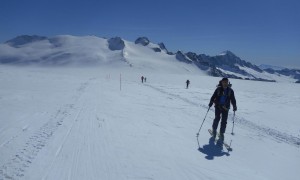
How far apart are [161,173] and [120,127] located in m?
4.94

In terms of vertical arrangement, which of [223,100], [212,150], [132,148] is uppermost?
[223,100]

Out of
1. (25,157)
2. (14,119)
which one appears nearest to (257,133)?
(25,157)

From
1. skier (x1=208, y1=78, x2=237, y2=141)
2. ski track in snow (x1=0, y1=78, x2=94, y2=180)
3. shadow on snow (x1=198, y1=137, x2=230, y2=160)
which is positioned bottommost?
shadow on snow (x1=198, y1=137, x2=230, y2=160)

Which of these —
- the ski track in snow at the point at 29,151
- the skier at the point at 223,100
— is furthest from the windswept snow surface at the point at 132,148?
the skier at the point at 223,100

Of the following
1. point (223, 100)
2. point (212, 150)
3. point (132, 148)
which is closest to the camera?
point (132, 148)

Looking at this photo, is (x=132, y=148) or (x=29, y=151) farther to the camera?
(x=132, y=148)

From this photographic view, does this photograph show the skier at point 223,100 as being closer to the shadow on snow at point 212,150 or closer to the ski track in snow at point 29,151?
the shadow on snow at point 212,150

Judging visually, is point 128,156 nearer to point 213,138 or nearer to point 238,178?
point 238,178

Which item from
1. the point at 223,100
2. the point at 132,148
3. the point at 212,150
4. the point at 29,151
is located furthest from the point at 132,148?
the point at 223,100

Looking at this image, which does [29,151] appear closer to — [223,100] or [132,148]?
[132,148]

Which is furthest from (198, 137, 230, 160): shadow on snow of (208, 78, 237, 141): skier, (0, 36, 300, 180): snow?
(208, 78, 237, 141): skier

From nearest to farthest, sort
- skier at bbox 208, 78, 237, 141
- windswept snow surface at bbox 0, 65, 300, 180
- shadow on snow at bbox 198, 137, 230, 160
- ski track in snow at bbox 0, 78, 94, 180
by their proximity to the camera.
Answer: ski track in snow at bbox 0, 78, 94, 180 < windswept snow surface at bbox 0, 65, 300, 180 < shadow on snow at bbox 198, 137, 230, 160 < skier at bbox 208, 78, 237, 141

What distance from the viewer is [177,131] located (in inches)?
454

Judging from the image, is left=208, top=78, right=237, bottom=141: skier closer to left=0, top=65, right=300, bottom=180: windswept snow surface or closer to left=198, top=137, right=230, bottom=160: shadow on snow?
left=198, top=137, right=230, bottom=160: shadow on snow
